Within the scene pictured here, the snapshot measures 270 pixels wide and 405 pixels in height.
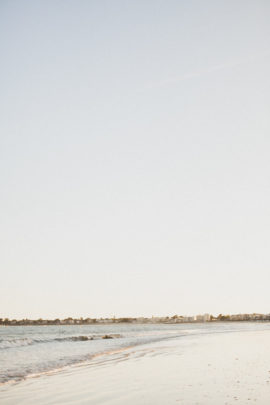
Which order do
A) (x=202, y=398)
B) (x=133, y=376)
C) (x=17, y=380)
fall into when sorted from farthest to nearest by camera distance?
1. (x=17, y=380)
2. (x=133, y=376)
3. (x=202, y=398)

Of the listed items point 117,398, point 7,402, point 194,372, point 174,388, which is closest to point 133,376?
point 194,372

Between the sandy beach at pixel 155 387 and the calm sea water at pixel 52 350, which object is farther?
the calm sea water at pixel 52 350

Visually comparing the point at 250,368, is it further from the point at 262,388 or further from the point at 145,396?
the point at 145,396

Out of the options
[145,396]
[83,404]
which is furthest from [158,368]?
[83,404]

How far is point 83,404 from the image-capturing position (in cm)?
872

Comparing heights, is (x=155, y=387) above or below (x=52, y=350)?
above

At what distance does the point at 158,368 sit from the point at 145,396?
20.0ft

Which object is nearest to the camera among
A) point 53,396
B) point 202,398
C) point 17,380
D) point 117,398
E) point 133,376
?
point 202,398

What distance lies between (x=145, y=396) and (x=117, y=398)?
73cm

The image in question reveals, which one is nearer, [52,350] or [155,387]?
[155,387]

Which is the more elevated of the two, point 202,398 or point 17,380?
point 202,398

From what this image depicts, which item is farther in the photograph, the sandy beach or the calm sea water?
the calm sea water

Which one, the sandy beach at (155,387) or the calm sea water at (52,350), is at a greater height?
the sandy beach at (155,387)

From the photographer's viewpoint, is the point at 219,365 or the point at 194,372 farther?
the point at 219,365
